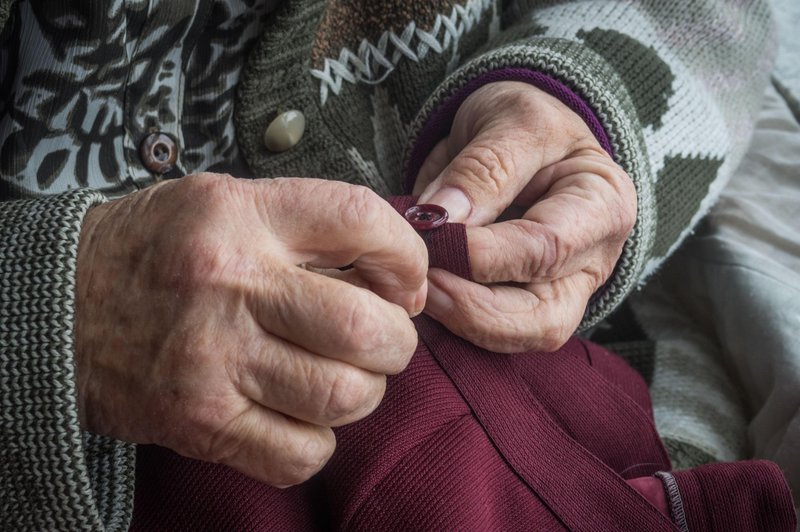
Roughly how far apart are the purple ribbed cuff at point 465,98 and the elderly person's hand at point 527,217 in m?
0.01

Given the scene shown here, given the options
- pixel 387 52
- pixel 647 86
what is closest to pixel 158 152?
pixel 387 52

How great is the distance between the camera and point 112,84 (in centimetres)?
71

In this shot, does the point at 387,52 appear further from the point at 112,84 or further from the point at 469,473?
the point at 469,473

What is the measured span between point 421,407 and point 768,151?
80 centimetres

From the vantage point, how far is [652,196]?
0.83m

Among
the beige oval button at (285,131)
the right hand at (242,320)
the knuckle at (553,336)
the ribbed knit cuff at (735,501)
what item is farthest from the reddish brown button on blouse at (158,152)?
the ribbed knit cuff at (735,501)

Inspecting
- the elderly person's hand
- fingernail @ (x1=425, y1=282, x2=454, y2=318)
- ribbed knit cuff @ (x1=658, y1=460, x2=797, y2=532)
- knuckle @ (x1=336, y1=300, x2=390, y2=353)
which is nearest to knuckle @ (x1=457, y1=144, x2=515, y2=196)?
the elderly person's hand

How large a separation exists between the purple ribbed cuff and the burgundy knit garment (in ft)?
0.69

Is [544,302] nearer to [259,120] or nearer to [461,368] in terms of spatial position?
[461,368]

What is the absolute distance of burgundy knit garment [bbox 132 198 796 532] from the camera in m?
0.59

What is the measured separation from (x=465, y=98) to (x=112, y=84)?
389mm

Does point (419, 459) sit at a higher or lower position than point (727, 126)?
lower

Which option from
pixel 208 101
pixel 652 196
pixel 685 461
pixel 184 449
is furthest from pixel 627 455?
pixel 208 101

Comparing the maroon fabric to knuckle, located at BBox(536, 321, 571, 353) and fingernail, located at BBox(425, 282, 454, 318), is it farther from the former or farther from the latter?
fingernail, located at BBox(425, 282, 454, 318)
